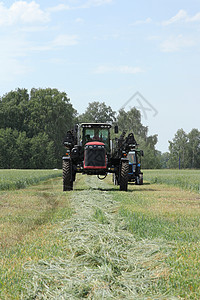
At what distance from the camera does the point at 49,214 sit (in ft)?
29.5

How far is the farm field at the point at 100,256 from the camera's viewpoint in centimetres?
382

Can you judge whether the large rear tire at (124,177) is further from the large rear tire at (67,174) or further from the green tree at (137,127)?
the green tree at (137,127)

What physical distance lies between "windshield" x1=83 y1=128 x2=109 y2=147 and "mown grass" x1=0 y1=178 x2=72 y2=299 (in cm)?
634

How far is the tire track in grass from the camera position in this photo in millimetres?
3746

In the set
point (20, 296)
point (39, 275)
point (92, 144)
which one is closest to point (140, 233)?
point (39, 275)

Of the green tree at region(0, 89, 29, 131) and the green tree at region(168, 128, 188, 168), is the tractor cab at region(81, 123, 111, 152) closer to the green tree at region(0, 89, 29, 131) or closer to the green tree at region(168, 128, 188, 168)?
the green tree at region(0, 89, 29, 131)

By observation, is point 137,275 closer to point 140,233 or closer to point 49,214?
point 140,233

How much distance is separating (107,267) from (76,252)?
2.90 feet

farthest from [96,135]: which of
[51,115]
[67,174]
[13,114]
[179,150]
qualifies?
[179,150]

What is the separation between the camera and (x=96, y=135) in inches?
644

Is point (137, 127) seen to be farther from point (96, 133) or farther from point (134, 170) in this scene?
point (96, 133)

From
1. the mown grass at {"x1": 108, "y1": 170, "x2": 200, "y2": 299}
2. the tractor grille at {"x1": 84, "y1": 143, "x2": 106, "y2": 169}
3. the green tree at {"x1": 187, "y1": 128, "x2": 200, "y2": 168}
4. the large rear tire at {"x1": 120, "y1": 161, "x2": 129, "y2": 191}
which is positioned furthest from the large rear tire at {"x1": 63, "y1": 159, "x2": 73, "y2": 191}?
A: the green tree at {"x1": 187, "y1": 128, "x2": 200, "y2": 168}

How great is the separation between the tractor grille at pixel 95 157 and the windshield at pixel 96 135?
113 cm

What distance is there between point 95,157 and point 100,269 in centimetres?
1080
